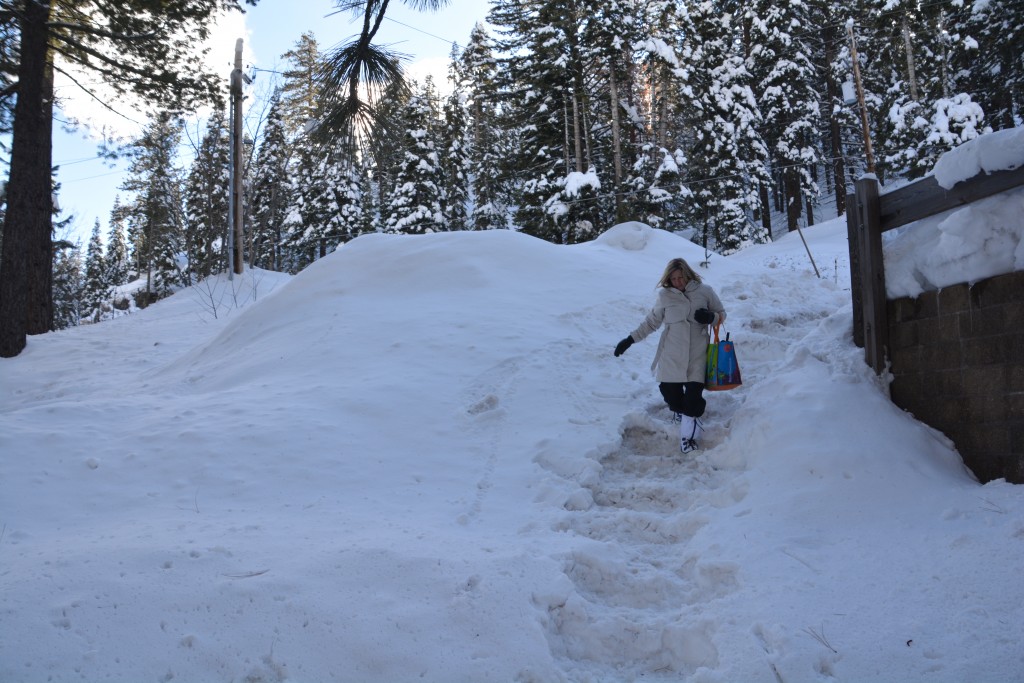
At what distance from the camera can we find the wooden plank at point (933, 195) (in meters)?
3.99

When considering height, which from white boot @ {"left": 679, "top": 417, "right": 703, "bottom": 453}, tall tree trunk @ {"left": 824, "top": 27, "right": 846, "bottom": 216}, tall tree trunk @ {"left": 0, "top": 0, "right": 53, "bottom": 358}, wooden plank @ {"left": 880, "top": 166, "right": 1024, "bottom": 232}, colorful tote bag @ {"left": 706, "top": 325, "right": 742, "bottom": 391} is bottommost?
white boot @ {"left": 679, "top": 417, "right": 703, "bottom": 453}

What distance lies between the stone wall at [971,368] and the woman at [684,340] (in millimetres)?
1426

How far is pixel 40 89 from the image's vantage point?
11.0 metres

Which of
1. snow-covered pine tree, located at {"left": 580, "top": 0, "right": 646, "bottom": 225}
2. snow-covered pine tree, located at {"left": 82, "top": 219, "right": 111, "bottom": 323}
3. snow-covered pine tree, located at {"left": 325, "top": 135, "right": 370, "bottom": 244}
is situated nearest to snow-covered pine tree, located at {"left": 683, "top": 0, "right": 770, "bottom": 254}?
snow-covered pine tree, located at {"left": 580, "top": 0, "right": 646, "bottom": 225}

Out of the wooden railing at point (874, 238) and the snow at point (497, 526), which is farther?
the wooden railing at point (874, 238)

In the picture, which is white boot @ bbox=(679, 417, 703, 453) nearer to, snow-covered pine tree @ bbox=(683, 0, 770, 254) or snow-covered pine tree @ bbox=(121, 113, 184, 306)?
snow-covered pine tree @ bbox=(121, 113, 184, 306)

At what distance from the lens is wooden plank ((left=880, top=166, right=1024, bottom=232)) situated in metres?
3.99

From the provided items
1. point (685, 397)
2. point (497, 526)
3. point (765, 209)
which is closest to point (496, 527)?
point (497, 526)

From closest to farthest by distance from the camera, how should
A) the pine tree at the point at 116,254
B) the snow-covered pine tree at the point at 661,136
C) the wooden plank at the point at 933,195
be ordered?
1. the wooden plank at the point at 933,195
2. the snow-covered pine tree at the point at 661,136
3. the pine tree at the point at 116,254

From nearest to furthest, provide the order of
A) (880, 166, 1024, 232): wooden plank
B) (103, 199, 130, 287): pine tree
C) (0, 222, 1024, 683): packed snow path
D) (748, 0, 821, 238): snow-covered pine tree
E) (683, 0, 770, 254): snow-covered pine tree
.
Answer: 1. (0, 222, 1024, 683): packed snow path
2. (880, 166, 1024, 232): wooden plank
3. (683, 0, 770, 254): snow-covered pine tree
4. (748, 0, 821, 238): snow-covered pine tree
5. (103, 199, 130, 287): pine tree

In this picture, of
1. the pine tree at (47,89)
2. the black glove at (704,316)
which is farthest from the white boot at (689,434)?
the pine tree at (47,89)

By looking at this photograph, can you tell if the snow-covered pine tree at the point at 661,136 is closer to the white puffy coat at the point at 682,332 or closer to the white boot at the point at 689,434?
the white puffy coat at the point at 682,332

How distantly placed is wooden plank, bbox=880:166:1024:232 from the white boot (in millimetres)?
2049

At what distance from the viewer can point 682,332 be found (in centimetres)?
572
